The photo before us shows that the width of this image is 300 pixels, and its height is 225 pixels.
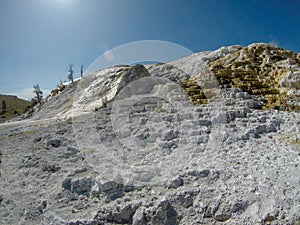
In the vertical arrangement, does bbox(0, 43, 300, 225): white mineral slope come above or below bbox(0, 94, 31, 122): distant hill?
below

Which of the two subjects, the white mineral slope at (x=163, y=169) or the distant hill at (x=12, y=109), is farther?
the distant hill at (x=12, y=109)

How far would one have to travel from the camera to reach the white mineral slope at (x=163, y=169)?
6887 mm

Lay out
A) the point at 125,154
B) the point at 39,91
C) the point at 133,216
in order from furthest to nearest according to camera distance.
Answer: the point at 39,91 < the point at 125,154 < the point at 133,216

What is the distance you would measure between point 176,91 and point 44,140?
989 centimetres

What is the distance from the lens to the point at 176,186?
7887 mm

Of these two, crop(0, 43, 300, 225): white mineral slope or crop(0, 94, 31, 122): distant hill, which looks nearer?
crop(0, 43, 300, 225): white mineral slope

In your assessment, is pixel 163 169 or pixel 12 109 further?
pixel 12 109

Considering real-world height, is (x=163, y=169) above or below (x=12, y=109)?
below

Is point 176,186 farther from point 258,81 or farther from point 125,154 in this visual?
point 258,81

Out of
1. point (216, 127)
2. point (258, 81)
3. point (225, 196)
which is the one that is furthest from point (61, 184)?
point (258, 81)

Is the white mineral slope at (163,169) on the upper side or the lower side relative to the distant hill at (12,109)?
lower

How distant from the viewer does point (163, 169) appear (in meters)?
8.91

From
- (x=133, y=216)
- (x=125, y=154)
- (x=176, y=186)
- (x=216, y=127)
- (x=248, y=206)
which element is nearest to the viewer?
(x=248, y=206)

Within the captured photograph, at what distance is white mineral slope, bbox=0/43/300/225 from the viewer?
22.6 ft
